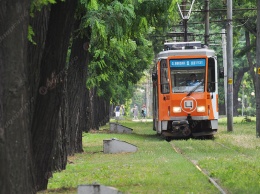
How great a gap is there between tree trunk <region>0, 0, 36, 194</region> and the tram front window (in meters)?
22.3

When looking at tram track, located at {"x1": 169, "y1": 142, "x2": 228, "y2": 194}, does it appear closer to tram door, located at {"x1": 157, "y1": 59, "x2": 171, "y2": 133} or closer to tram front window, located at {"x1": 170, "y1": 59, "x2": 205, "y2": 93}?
tram door, located at {"x1": 157, "y1": 59, "x2": 171, "y2": 133}

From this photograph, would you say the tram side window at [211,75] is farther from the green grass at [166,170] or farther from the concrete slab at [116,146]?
the concrete slab at [116,146]

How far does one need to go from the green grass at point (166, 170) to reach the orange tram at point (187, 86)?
11.8 feet

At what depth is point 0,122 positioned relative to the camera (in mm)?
11945

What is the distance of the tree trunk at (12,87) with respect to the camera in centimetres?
1202

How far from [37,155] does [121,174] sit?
146 inches

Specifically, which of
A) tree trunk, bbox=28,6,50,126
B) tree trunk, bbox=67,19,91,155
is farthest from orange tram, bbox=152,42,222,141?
tree trunk, bbox=28,6,50,126

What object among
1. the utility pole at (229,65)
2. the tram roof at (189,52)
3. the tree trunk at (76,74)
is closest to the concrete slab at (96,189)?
the tree trunk at (76,74)

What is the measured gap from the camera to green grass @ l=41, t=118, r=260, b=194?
16531mm

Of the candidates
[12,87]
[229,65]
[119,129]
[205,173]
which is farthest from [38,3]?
[119,129]

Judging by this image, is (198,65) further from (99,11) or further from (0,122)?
(0,122)

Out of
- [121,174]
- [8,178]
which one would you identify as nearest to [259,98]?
[121,174]

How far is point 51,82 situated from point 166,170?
5.71 m

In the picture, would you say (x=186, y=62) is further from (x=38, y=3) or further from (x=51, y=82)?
(x=38, y=3)
